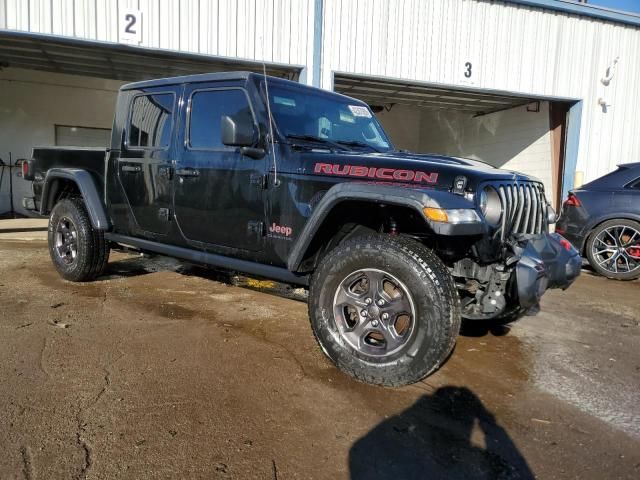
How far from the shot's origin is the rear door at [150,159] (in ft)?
13.1

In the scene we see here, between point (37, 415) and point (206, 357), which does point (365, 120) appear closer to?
point (206, 357)

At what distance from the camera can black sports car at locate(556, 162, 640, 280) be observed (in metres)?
6.15

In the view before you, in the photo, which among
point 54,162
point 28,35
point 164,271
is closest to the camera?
point 54,162

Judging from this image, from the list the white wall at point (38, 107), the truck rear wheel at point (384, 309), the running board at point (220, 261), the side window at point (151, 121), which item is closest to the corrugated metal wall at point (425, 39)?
the side window at point (151, 121)

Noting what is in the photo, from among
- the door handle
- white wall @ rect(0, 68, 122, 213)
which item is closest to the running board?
the door handle

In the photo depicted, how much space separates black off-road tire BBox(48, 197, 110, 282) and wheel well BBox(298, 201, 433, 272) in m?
2.64

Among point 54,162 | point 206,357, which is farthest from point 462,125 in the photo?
point 206,357

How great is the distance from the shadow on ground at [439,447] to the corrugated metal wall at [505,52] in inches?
321

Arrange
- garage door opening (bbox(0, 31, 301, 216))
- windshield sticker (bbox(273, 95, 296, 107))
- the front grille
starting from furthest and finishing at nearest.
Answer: garage door opening (bbox(0, 31, 301, 216)) < windshield sticker (bbox(273, 95, 296, 107)) < the front grille

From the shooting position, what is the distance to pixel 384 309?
2799 millimetres

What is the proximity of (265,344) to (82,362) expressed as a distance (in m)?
1.18

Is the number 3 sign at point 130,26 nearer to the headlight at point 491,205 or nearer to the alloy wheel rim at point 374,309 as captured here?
the alloy wheel rim at point 374,309

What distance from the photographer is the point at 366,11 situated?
9617 millimetres

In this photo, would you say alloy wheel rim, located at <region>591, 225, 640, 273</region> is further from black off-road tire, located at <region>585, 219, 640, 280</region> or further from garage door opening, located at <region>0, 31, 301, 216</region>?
garage door opening, located at <region>0, 31, 301, 216</region>
